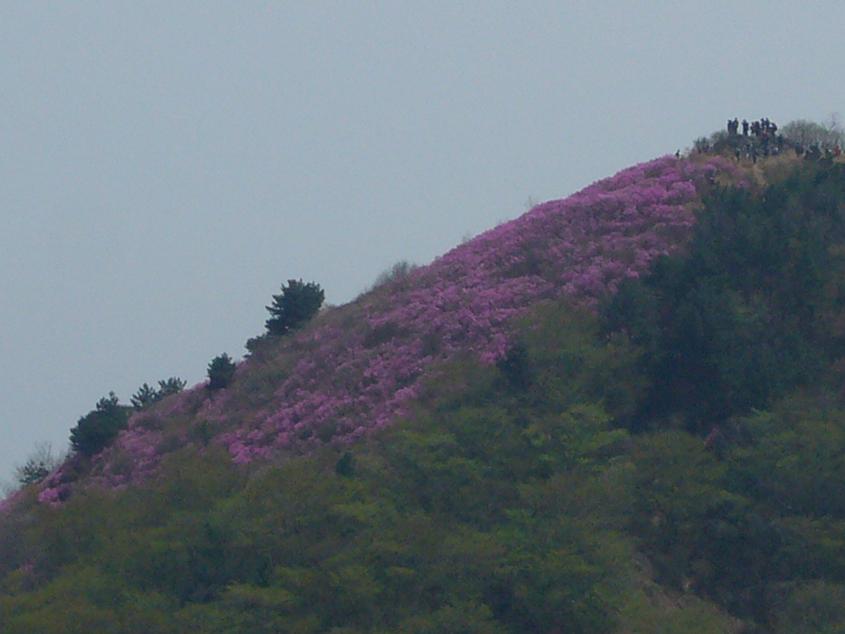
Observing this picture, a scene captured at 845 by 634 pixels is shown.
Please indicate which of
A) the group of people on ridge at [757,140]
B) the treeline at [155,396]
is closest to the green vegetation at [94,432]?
the treeline at [155,396]

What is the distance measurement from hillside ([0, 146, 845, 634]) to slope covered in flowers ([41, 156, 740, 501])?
3.8 inches

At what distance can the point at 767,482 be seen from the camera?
856 inches

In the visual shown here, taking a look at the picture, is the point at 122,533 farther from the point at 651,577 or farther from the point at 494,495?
the point at 651,577

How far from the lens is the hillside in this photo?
766 inches

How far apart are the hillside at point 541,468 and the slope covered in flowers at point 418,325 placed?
0.32 feet

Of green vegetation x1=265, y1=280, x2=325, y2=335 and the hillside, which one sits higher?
green vegetation x1=265, y1=280, x2=325, y2=335

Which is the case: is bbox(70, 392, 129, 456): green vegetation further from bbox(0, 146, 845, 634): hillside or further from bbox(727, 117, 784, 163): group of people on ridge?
bbox(727, 117, 784, 163): group of people on ridge

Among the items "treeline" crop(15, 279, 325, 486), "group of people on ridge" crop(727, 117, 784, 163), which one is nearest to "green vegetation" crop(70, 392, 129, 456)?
"treeline" crop(15, 279, 325, 486)

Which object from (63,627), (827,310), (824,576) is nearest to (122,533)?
(63,627)

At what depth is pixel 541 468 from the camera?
72.4 feet

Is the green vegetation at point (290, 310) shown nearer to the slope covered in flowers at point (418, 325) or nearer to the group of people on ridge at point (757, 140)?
the slope covered in flowers at point (418, 325)

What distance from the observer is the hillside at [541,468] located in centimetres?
1945

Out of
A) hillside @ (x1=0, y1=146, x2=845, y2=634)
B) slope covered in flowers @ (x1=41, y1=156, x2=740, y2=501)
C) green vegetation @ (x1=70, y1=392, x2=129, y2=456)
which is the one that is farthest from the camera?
green vegetation @ (x1=70, y1=392, x2=129, y2=456)

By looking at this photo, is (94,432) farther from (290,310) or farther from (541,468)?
(541,468)
